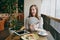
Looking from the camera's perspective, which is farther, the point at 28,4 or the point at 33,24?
the point at 28,4

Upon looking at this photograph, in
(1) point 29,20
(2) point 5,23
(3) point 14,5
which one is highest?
(3) point 14,5

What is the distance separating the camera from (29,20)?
2629 millimetres

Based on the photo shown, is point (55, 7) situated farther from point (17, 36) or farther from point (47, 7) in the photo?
point (17, 36)

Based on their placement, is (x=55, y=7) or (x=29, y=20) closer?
(x=29, y=20)

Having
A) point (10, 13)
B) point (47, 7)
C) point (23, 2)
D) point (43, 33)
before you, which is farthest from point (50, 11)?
point (43, 33)

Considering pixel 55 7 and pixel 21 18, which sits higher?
pixel 55 7

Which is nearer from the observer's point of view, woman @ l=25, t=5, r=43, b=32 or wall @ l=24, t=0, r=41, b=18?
woman @ l=25, t=5, r=43, b=32

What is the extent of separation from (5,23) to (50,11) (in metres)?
1.64

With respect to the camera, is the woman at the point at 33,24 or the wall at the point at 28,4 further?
the wall at the point at 28,4

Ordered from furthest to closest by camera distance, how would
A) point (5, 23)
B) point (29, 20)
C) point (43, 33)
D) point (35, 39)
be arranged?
1. point (5, 23)
2. point (29, 20)
3. point (43, 33)
4. point (35, 39)

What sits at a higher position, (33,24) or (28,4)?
(28,4)

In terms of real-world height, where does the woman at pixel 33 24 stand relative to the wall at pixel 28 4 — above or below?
below

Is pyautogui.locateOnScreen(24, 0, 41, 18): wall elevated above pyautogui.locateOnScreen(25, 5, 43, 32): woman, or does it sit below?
above

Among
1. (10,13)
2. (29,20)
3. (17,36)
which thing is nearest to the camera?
(17,36)
